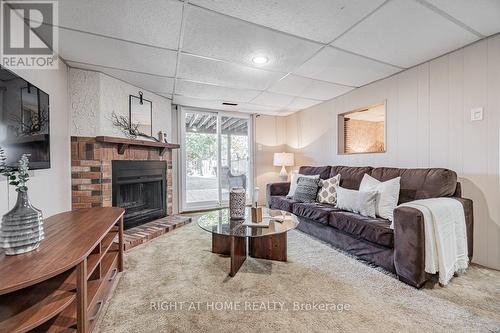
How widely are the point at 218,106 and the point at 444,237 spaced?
3.86 metres

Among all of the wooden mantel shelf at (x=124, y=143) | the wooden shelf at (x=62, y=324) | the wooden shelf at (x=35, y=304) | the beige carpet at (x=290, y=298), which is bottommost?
the beige carpet at (x=290, y=298)

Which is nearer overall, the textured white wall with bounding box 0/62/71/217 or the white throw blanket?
the white throw blanket

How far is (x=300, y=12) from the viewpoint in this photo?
1644mm

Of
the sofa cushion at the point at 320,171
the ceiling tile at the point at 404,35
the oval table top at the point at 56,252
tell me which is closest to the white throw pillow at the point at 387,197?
the sofa cushion at the point at 320,171

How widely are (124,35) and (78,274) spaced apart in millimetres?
1899

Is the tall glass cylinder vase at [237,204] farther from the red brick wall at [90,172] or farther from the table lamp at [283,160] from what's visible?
the table lamp at [283,160]

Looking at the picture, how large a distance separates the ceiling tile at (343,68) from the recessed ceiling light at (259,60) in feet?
1.54

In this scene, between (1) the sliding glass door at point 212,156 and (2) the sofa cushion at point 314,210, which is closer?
(2) the sofa cushion at point 314,210

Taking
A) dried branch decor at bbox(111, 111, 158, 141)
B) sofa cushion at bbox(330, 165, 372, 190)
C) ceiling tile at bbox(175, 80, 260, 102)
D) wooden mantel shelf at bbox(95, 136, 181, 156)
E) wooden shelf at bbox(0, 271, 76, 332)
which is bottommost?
wooden shelf at bbox(0, 271, 76, 332)

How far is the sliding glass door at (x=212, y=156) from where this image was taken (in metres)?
4.42

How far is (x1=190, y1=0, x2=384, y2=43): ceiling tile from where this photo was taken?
1.55 metres

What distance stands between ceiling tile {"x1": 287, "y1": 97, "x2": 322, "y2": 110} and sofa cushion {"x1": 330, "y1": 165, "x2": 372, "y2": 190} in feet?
4.61

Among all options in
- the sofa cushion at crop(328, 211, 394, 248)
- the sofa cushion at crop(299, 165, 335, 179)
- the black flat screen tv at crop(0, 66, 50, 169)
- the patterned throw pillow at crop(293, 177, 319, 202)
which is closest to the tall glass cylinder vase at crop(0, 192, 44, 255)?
the black flat screen tv at crop(0, 66, 50, 169)

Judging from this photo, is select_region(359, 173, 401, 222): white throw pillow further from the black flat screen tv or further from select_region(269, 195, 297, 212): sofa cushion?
the black flat screen tv
